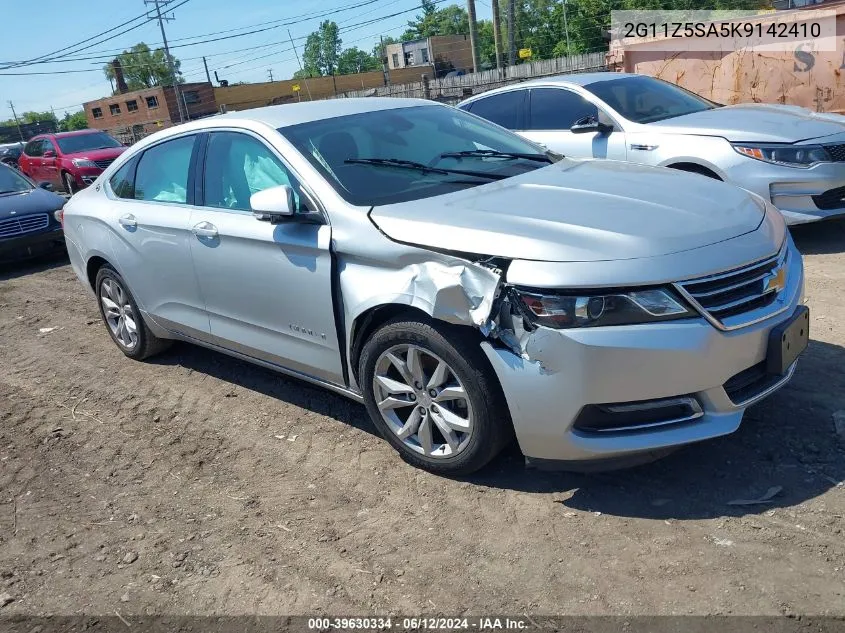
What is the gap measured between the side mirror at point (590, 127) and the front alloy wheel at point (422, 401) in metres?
4.47

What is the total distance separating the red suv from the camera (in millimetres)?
Answer: 18031

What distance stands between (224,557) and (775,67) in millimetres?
13163

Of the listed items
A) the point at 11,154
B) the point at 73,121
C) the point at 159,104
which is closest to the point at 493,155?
the point at 11,154

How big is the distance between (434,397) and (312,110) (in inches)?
80.9

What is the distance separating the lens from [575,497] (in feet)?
11.1

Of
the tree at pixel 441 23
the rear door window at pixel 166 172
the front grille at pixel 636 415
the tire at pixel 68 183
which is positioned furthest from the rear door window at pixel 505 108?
the tree at pixel 441 23

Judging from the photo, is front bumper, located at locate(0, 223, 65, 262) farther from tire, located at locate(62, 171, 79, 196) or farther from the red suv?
tire, located at locate(62, 171, 79, 196)

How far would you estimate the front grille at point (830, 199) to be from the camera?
6.42 metres

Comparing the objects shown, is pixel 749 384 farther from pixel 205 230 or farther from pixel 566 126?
pixel 566 126

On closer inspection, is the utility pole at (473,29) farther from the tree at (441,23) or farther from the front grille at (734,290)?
the tree at (441,23)

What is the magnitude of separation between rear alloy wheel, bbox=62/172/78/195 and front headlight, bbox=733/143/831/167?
16.1m

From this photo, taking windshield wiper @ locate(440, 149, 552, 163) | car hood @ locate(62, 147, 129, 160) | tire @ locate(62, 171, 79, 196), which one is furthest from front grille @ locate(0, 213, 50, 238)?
tire @ locate(62, 171, 79, 196)

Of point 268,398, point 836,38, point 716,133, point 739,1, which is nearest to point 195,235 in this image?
point 268,398

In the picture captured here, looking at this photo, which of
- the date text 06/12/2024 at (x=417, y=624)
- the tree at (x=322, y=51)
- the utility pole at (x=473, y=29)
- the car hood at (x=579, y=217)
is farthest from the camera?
the tree at (x=322, y=51)
